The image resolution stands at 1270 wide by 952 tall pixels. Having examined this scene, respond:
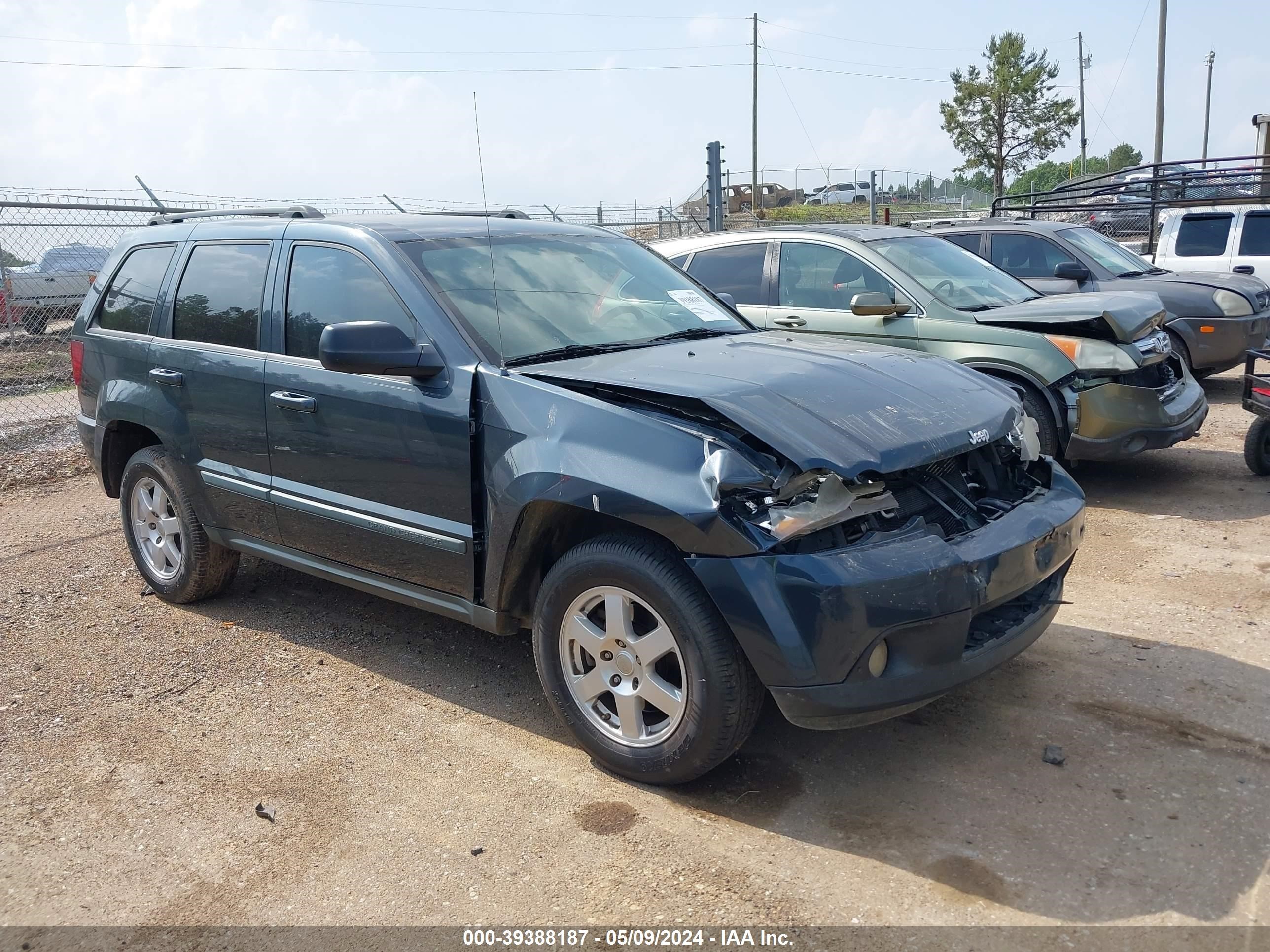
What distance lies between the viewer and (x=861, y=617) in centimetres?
298

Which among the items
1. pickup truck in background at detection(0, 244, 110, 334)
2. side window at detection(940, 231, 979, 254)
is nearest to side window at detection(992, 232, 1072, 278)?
side window at detection(940, 231, 979, 254)

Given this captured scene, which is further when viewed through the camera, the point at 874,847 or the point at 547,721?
the point at 547,721

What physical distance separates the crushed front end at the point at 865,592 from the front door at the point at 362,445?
1162 mm

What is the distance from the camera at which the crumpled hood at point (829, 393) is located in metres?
3.21

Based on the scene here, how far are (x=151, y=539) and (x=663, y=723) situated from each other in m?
3.33

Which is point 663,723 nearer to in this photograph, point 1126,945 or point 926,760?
point 926,760

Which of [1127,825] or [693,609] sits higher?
[693,609]

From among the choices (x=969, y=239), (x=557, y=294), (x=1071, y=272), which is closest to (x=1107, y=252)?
(x=1071, y=272)

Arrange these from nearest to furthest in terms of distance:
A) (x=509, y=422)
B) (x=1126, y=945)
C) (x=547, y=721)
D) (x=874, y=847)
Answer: (x=1126, y=945), (x=874, y=847), (x=509, y=422), (x=547, y=721)

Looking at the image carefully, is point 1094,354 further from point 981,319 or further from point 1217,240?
point 1217,240

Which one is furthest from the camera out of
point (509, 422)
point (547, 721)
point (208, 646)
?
point (208, 646)

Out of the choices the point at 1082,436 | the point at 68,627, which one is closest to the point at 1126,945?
the point at 1082,436

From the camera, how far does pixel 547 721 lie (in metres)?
4.01

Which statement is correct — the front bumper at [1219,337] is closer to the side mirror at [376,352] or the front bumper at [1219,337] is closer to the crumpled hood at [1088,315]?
the crumpled hood at [1088,315]
